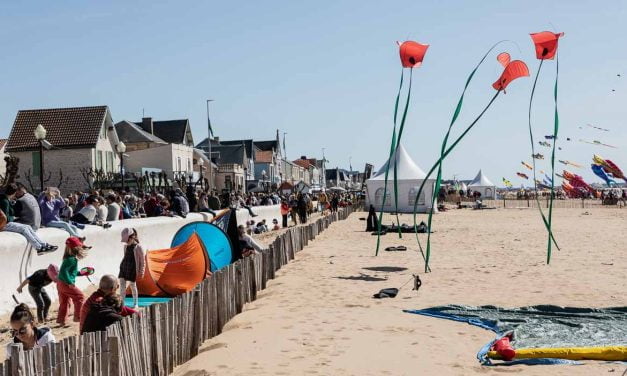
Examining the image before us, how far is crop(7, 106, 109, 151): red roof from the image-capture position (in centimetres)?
3884

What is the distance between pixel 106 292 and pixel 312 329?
10.3 feet

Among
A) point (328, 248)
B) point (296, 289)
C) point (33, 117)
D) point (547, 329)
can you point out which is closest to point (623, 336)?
point (547, 329)

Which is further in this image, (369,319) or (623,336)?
(369,319)

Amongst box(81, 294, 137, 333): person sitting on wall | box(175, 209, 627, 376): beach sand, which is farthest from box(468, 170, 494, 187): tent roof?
box(81, 294, 137, 333): person sitting on wall

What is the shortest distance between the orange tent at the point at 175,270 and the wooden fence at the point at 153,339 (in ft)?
4.89

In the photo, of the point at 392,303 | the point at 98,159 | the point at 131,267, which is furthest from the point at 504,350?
the point at 98,159

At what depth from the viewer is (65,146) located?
38781 mm

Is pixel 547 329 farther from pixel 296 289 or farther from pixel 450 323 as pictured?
pixel 296 289

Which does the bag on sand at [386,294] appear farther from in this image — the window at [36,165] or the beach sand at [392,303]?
the window at [36,165]

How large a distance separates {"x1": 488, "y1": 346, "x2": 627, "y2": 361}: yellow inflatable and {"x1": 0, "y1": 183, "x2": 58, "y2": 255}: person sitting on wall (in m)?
7.72

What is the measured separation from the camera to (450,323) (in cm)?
952

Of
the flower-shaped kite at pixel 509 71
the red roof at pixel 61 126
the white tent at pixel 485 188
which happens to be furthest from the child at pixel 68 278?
the white tent at pixel 485 188

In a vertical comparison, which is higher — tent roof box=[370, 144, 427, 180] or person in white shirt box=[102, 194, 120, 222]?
tent roof box=[370, 144, 427, 180]

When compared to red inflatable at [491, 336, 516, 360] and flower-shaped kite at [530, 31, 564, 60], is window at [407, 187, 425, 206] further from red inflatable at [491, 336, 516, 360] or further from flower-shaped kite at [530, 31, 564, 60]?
red inflatable at [491, 336, 516, 360]
